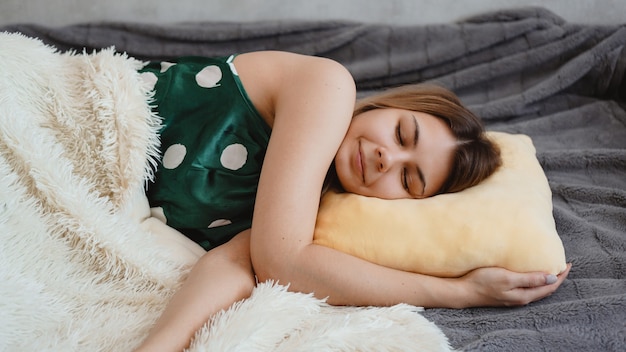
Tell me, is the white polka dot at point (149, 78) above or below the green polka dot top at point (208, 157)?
above

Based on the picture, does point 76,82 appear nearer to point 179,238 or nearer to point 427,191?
point 179,238

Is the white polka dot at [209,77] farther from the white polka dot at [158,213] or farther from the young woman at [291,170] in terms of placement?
the white polka dot at [158,213]

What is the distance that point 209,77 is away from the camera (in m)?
1.17

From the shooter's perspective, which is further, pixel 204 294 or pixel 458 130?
pixel 458 130

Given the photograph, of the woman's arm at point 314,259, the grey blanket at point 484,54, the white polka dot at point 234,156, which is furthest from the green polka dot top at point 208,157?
the grey blanket at point 484,54

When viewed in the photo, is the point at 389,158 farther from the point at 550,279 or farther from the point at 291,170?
the point at 550,279

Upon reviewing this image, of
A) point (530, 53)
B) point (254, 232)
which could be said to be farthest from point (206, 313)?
point (530, 53)

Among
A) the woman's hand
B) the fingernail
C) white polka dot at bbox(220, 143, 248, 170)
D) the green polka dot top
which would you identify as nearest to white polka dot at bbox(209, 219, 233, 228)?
the green polka dot top

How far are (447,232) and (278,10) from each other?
1145 millimetres

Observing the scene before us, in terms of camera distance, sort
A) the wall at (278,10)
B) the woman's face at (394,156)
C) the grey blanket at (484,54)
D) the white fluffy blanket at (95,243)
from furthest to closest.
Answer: the wall at (278,10) → the grey blanket at (484,54) → the woman's face at (394,156) → the white fluffy blanket at (95,243)

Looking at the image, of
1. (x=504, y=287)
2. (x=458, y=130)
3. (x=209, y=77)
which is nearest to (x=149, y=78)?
(x=209, y=77)

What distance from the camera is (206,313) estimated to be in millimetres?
903

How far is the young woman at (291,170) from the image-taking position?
3.10 ft

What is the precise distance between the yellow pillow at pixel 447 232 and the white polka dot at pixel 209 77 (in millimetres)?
334
